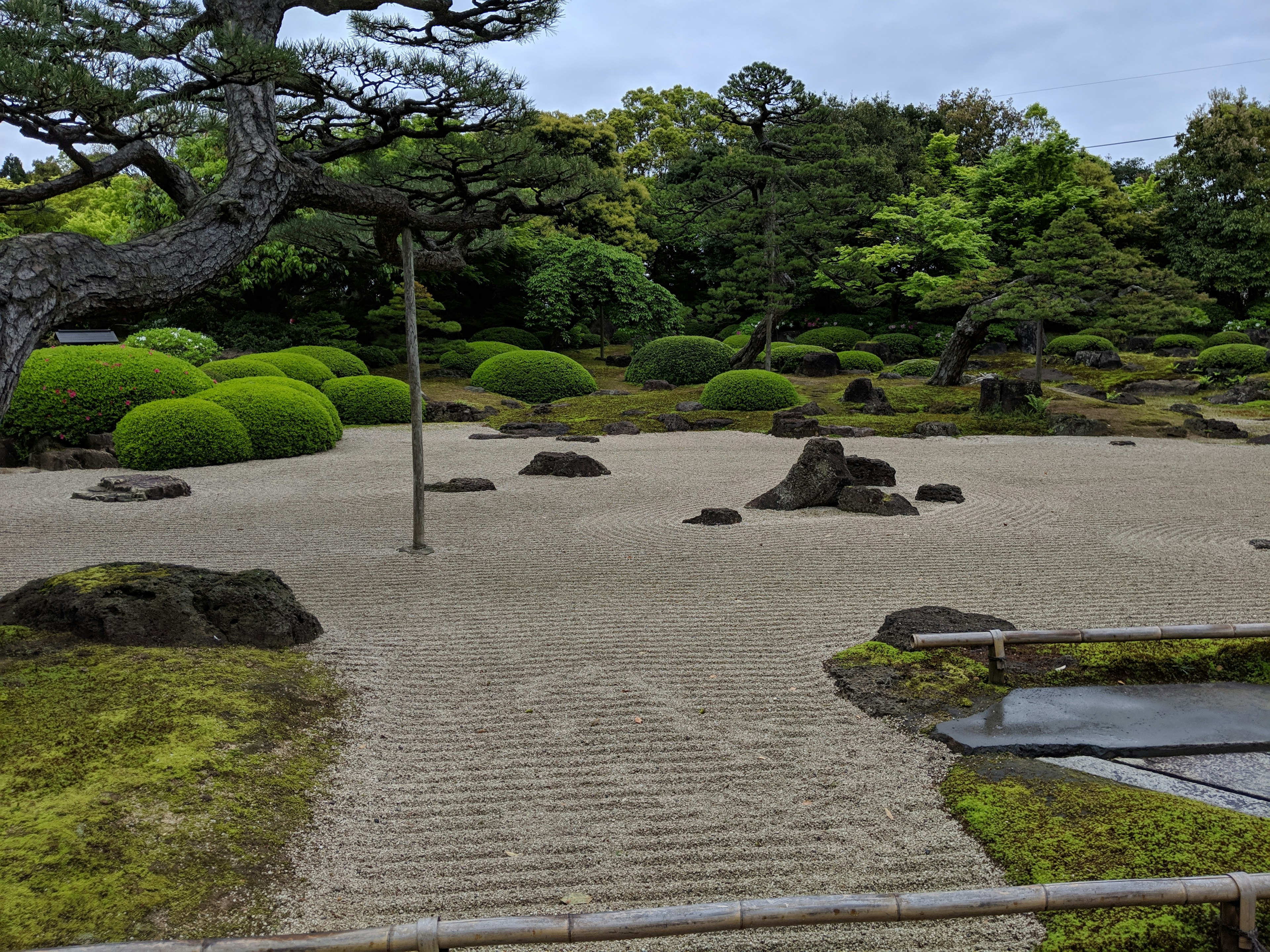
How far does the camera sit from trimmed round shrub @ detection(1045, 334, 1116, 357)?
92.5 feet

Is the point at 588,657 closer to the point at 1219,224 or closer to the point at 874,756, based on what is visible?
the point at 874,756

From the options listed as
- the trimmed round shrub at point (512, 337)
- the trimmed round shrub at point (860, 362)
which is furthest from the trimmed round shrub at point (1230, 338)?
the trimmed round shrub at point (512, 337)

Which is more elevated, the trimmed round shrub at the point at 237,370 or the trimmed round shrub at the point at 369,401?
the trimmed round shrub at the point at 237,370

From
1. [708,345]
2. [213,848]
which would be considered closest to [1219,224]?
[708,345]

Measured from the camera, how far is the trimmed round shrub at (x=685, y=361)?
23188 millimetres

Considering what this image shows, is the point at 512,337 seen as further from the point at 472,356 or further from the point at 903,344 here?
the point at 903,344

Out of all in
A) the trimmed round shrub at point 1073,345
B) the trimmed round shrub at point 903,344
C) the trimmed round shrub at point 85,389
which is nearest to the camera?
the trimmed round shrub at point 85,389

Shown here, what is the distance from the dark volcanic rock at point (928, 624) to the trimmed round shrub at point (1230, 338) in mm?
26360

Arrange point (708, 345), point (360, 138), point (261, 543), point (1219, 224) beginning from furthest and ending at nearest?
point (1219, 224) → point (708, 345) → point (261, 543) → point (360, 138)

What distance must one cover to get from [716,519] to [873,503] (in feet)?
Result: 5.48

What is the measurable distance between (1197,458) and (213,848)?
14072 millimetres

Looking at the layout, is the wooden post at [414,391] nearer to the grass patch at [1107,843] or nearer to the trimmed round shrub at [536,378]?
the grass patch at [1107,843]

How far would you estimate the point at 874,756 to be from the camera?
366 centimetres

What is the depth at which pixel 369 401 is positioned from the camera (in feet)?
59.9
